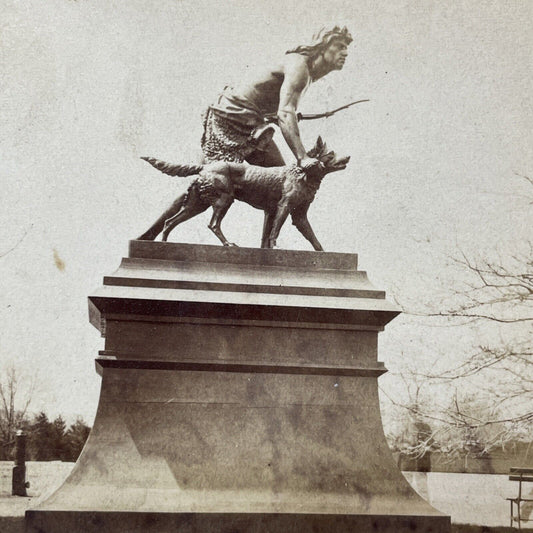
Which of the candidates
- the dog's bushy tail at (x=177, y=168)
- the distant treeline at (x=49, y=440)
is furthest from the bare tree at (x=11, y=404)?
the dog's bushy tail at (x=177, y=168)

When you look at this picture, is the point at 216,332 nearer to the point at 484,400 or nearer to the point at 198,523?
the point at 198,523

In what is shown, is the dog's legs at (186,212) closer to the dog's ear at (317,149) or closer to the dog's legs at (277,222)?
the dog's legs at (277,222)

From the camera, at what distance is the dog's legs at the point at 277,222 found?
7.31m

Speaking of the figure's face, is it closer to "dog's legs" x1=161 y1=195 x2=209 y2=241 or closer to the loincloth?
the loincloth

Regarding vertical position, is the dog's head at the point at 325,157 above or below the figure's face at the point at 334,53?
below

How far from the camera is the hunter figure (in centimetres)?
780

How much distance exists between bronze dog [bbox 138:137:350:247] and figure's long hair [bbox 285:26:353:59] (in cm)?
102

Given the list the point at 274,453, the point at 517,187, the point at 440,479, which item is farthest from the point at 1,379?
the point at 274,453

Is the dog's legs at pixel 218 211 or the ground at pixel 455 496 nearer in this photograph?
the dog's legs at pixel 218 211

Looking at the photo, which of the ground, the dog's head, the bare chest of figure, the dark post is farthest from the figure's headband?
the dark post

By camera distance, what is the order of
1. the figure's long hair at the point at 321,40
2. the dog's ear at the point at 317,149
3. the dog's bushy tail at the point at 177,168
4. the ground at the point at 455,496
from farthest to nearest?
1. the ground at the point at 455,496
2. the figure's long hair at the point at 321,40
3. the dog's bushy tail at the point at 177,168
4. the dog's ear at the point at 317,149

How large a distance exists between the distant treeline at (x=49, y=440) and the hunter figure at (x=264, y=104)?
29.7 feet

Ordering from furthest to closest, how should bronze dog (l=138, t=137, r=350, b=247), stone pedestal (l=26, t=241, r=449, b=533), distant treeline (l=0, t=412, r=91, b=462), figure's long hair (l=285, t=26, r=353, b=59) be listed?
distant treeline (l=0, t=412, r=91, b=462) < figure's long hair (l=285, t=26, r=353, b=59) < bronze dog (l=138, t=137, r=350, b=247) < stone pedestal (l=26, t=241, r=449, b=533)

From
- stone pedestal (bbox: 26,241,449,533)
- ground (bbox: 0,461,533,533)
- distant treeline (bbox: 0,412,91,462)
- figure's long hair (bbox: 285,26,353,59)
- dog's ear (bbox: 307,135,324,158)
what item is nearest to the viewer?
stone pedestal (bbox: 26,241,449,533)
